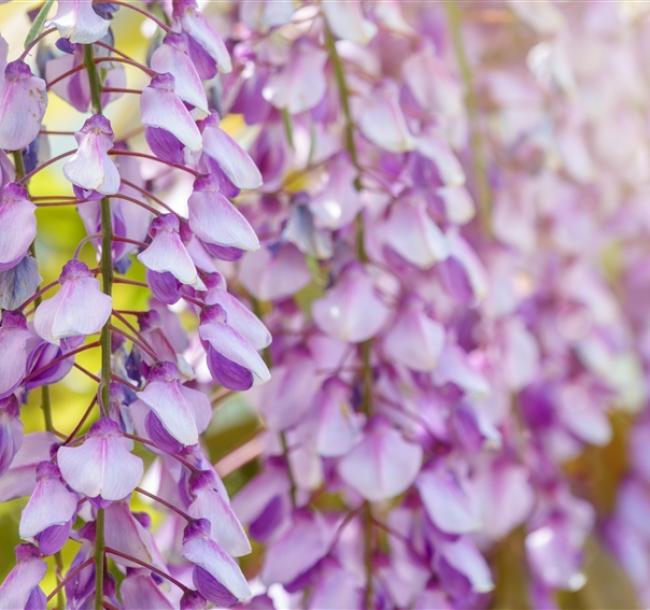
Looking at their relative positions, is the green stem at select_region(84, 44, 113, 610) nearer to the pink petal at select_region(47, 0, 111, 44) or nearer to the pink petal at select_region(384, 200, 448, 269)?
the pink petal at select_region(47, 0, 111, 44)

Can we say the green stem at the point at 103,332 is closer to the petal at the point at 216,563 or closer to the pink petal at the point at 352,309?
the petal at the point at 216,563

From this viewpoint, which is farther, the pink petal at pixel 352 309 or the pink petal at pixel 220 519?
the pink petal at pixel 352 309

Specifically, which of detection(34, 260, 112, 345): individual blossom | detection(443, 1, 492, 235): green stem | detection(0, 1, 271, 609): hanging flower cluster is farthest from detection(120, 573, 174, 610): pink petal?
detection(443, 1, 492, 235): green stem

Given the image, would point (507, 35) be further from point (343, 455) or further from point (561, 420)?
point (343, 455)

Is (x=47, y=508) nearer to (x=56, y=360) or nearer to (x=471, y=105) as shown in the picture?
(x=56, y=360)

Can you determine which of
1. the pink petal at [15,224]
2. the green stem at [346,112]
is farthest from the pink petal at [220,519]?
the green stem at [346,112]

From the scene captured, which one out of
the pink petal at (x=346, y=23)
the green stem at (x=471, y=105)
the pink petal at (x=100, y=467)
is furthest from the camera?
the green stem at (x=471, y=105)
